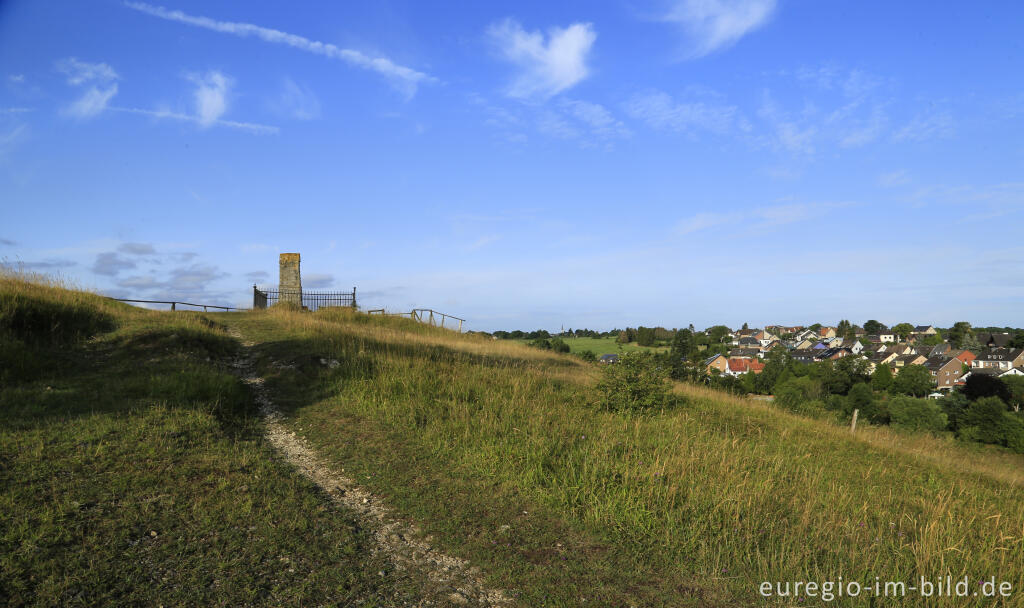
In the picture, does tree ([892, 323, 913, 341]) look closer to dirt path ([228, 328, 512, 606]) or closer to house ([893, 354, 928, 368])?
house ([893, 354, 928, 368])

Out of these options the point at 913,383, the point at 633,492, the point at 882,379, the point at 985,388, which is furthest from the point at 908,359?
the point at 633,492

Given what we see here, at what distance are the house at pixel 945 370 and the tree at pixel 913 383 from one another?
3.43 meters

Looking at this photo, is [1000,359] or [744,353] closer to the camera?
[1000,359]

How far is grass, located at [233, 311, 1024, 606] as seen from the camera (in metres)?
4.48

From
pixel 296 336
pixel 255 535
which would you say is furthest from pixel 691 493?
pixel 296 336

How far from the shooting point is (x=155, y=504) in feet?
17.4

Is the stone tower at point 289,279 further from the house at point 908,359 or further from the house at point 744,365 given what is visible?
the house at point 908,359

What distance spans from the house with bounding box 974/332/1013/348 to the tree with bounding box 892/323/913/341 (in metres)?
24.6

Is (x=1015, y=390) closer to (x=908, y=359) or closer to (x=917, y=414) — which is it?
(x=917, y=414)

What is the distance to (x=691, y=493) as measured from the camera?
5684 mm

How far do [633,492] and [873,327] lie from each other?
149461 millimetres

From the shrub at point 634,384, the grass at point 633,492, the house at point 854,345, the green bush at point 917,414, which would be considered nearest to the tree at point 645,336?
the green bush at point 917,414

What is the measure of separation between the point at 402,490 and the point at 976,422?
175 feet

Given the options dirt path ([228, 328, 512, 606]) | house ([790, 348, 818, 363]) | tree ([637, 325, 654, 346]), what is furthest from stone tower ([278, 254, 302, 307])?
house ([790, 348, 818, 363])
